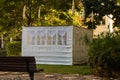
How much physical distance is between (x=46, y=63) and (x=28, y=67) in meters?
12.8

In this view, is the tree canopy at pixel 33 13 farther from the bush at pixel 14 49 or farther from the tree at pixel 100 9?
the tree at pixel 100 9

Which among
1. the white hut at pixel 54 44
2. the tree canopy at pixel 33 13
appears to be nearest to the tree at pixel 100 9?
the white hut at pixel 54 44

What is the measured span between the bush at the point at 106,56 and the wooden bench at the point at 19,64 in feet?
13.5

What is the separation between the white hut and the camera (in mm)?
24625

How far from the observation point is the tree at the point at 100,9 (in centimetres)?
2350

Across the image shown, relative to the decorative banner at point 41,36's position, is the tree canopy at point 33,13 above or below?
above

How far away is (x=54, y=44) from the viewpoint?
25109 mm

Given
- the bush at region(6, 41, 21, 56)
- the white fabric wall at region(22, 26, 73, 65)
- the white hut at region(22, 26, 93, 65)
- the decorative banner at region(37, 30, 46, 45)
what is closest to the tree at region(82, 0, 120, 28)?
the white hut at region(22, 26, 93, 65)

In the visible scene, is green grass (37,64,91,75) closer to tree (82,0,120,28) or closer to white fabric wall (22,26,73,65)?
white fabric wall (22,26,73,65)

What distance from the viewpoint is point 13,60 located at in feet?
41.5

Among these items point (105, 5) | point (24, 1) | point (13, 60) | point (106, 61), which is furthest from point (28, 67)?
point (24, 1)

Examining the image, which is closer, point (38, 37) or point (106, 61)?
point (106, 61)

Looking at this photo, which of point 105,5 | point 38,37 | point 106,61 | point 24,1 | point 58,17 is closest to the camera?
point 106,61

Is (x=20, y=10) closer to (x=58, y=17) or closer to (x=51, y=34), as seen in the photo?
(x=58, y=17)
